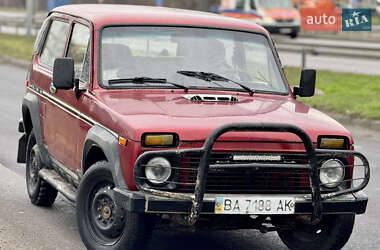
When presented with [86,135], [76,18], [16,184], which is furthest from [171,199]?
[16,184]

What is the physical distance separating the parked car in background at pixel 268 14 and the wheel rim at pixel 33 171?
31287mm

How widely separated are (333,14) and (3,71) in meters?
10.1

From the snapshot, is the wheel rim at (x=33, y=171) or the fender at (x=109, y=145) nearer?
the fender at (x=109, y=145)

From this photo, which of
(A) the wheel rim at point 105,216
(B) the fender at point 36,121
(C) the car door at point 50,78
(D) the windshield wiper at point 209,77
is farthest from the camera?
(B) the fender at point 36,121

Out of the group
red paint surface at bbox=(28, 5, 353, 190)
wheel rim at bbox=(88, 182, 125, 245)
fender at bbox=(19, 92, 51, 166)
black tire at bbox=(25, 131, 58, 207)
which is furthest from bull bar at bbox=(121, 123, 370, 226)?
black tire at bbox=(25, 131, 58, 207)

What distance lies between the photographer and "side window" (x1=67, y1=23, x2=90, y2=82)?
7383 mm

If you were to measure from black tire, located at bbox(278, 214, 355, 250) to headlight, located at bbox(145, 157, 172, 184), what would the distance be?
40.2 inches

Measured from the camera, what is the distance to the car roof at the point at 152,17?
742 centimetres

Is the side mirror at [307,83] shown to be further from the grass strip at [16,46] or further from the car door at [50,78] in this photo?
the grass strip at [16,46]

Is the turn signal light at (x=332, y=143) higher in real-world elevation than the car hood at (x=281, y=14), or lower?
higher

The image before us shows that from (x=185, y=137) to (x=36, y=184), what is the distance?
2.72m

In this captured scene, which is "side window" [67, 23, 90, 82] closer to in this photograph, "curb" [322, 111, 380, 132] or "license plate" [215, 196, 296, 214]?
"license plate" [215, 196, 296, 214]

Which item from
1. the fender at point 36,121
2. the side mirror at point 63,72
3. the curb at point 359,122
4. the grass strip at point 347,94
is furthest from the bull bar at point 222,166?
the grass strip at point 347,94
